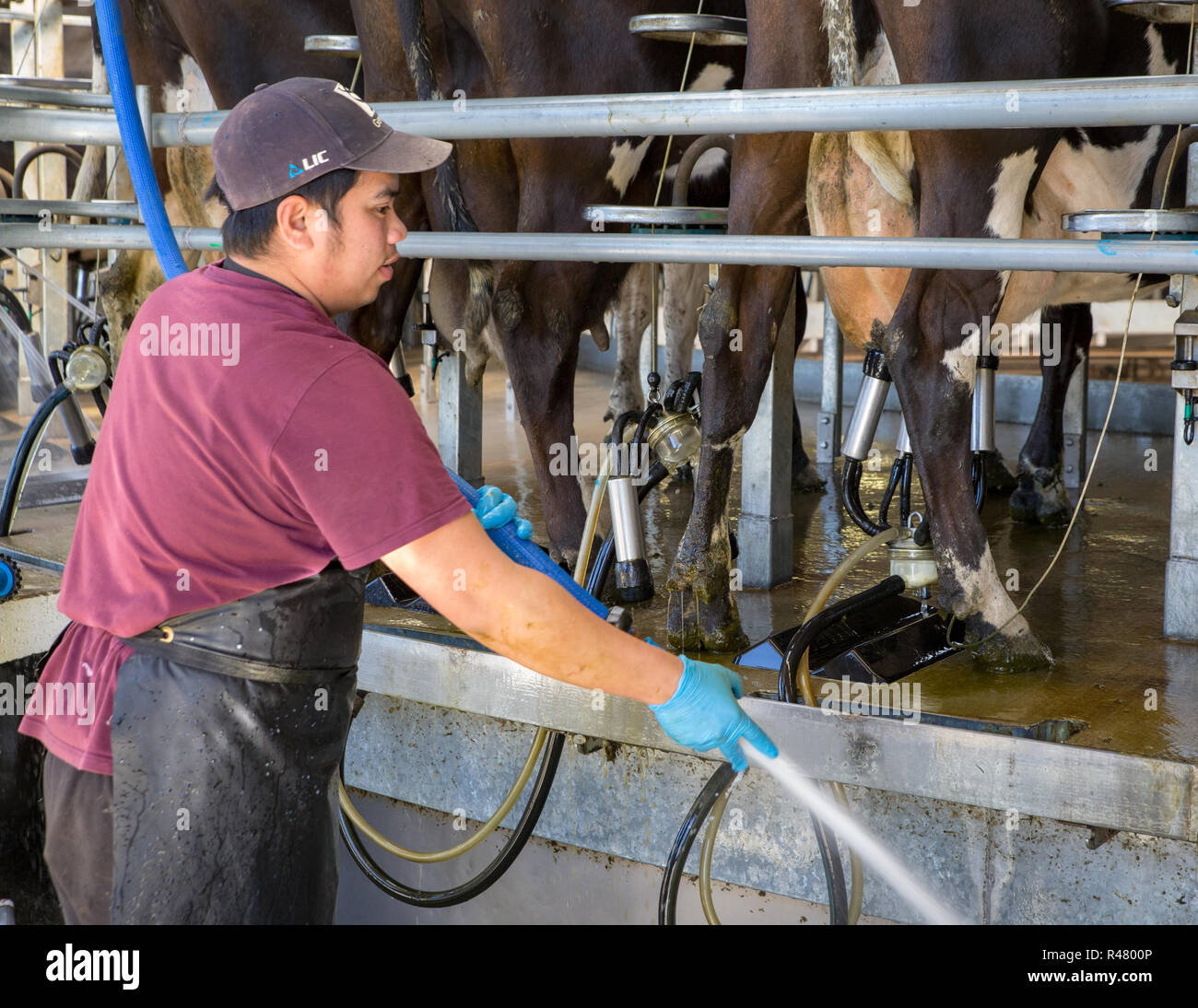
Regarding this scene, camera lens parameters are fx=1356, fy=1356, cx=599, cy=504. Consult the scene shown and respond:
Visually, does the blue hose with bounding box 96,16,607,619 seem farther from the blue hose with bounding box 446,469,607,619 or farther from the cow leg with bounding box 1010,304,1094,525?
the cow leg with bounding box 1010,304,1094,525

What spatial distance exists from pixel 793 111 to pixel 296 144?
1.06 metres

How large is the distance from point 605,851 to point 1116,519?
9.00 feet

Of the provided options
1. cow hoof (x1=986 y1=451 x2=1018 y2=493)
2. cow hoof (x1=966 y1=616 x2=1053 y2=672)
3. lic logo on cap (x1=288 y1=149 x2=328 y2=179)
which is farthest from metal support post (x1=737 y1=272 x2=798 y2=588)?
lic logo on cap (x1=288 y1=149 x2=328 y2=179)

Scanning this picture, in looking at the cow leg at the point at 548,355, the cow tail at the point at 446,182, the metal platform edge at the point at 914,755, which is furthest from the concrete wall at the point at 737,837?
the cow tail at the point at 446,182

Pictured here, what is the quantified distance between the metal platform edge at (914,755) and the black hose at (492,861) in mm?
115

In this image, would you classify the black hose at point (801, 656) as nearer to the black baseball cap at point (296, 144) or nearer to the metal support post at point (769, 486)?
the metal support post at point (769, 486)

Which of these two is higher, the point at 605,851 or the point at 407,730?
the point at 407,730

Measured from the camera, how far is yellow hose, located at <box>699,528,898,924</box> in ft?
8.89

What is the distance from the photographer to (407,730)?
3.75 m

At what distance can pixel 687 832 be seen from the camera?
265 centimetres

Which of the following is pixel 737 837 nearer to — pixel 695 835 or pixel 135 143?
pixel 695 835

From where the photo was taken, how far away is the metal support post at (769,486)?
405 centimetres

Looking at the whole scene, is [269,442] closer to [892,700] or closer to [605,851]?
[892,700]
